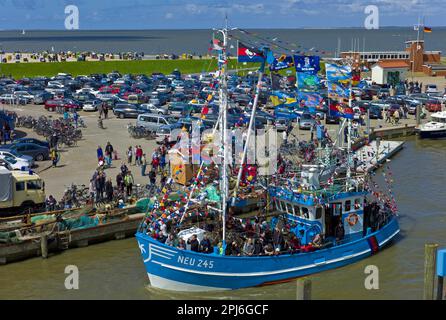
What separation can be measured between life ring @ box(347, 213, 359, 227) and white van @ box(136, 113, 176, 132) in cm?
2657

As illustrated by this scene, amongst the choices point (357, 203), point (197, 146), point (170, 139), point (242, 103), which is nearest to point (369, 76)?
point (242, 103)

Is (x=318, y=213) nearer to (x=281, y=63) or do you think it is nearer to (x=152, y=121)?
(x=281, y=63)

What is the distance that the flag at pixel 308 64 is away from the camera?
31.4 metres

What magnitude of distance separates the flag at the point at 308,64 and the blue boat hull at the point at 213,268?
29.6 ft

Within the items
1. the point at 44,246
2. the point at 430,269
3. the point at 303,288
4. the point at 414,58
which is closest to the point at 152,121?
the point at 44,246

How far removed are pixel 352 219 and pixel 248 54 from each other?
8217mm

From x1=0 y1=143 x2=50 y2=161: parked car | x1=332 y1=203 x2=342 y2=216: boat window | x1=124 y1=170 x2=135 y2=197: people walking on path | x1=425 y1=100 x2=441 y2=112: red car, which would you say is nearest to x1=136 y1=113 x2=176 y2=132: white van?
x1=0 y1=143 x2=50 y2=161: parked car

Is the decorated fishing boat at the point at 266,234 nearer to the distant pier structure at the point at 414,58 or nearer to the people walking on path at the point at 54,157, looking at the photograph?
the people walking on path at the point at 54,157

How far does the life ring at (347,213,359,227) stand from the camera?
2880 centimetres

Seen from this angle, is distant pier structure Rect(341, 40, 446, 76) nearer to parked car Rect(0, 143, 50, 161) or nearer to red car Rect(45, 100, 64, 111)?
red car Rect(45, 100, 64, 111)

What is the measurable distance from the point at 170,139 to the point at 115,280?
21.7 meters

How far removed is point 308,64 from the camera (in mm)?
32000

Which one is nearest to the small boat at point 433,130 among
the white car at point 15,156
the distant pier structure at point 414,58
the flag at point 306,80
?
the flag at point 306,80

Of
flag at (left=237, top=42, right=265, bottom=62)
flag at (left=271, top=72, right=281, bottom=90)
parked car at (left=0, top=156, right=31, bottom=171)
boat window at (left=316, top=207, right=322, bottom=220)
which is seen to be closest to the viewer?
flag at (left=237, top=42, right=265, bottom=62)
